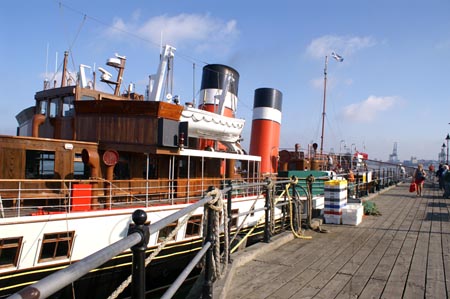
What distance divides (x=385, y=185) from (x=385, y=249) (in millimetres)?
17630

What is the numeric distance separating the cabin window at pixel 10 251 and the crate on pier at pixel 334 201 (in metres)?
6.45

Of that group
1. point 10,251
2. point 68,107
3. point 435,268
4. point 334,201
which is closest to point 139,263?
point 435,268

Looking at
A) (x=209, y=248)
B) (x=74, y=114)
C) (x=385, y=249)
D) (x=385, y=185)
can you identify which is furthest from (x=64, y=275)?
(x=385, y=185)

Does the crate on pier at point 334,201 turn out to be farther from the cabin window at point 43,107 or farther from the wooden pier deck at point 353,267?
the cabin window at point 43,107

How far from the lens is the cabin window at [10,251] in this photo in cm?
621

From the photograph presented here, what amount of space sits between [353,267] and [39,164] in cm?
726

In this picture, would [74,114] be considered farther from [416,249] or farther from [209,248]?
[416,249]

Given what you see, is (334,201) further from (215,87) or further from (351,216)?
(215,87)

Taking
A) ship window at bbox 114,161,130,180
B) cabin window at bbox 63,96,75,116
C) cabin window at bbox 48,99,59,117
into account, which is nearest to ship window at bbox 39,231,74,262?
ship window at bbox 114,161,130,180

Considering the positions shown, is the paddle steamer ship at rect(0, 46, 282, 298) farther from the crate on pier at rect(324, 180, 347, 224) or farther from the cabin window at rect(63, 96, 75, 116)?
the crate on pier at rect(324, 180, 347, 224)

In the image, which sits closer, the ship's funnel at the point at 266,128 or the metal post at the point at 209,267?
the metal post at the point at 209,267

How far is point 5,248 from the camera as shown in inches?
245

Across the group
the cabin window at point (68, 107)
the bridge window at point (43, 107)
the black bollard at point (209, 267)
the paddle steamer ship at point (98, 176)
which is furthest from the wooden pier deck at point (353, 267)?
the bridge window at point (43, 107)

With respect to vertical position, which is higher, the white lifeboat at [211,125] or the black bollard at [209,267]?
the white lifeboat at [211,125]
